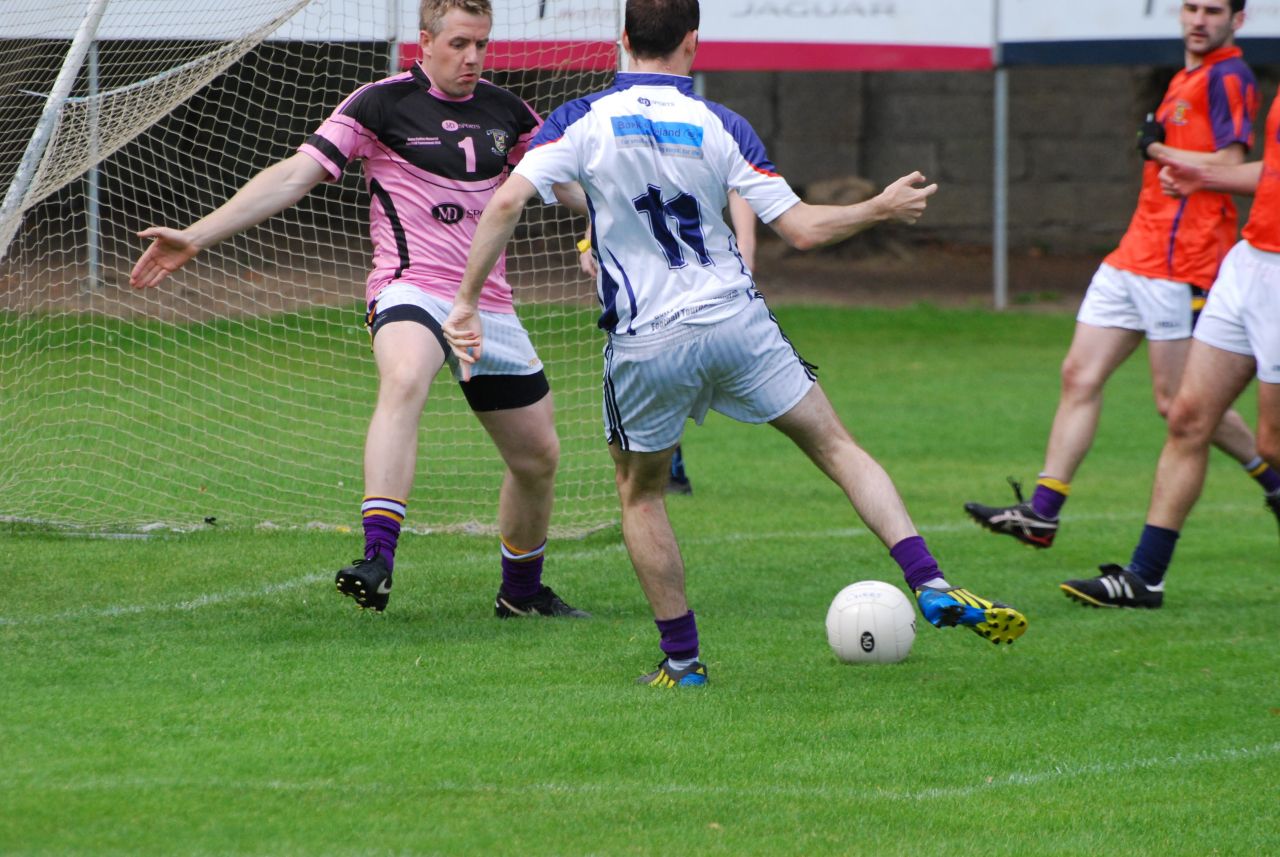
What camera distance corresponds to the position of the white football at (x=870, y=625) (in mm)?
5383

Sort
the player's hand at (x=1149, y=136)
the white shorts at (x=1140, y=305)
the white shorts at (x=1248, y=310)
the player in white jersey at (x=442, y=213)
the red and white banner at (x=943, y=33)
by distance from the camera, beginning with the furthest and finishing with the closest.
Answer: the red and white banner at (x=943, y=33), the white shorts at (x=1140, y=305), the player's hand at (x=1149, y=136), the white shorts at (x=1248, y=310), the player in white jersey at (x=442, y=213)

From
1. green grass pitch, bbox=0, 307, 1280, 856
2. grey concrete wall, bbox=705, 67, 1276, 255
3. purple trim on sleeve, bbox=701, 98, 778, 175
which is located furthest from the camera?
grey concrete wall, bbox=705, 67, 1276, 255

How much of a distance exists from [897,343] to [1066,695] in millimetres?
12046

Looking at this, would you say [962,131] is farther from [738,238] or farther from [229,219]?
[229,219]

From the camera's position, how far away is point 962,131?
2194cm

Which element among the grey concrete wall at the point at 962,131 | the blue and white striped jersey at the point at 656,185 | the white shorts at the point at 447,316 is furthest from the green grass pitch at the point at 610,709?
the grey concrete wall at the point at 962,131

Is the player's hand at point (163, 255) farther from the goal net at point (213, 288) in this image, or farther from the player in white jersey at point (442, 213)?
the goal net at point (213, 288)

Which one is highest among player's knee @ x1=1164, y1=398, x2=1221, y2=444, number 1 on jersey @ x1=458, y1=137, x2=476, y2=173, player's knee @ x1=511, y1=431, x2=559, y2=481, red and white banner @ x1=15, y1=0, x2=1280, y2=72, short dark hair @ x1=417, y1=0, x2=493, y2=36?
red and white banner @ x1=15, y1=0, x2=1280, y2=72

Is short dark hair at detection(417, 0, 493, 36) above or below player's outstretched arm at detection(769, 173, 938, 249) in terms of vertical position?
above

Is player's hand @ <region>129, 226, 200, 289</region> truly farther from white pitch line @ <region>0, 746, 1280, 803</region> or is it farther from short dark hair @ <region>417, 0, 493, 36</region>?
white pitch line @ <region>0, 746, 1280, 803</region>

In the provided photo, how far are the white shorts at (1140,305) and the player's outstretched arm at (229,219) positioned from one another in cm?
349

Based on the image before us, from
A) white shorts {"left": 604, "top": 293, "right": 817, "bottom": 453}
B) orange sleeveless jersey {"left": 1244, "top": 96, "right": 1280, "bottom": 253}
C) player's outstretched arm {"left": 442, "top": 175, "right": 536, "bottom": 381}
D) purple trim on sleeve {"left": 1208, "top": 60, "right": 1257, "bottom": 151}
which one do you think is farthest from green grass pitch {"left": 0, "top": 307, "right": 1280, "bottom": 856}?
purple trim on sleeve {"left": 1208, "top": 60, "right": 1257, "bottom": 151}

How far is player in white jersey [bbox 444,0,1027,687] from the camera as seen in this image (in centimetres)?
473

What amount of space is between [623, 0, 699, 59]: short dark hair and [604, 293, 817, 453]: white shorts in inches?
31.5
